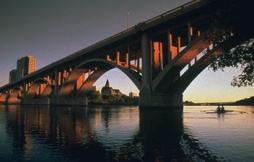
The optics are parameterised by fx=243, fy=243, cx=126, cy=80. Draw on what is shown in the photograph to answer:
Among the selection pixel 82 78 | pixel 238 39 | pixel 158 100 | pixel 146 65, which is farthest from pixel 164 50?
pixel 82 78

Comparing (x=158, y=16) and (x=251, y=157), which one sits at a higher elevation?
(x=158, y=16)

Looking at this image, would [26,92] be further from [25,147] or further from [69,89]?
[25,147]

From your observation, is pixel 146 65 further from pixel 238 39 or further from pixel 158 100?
pixel 238 39

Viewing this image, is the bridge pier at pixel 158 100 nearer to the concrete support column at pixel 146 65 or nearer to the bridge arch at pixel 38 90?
the concrete support column at pixel 146 65

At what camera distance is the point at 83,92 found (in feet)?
273

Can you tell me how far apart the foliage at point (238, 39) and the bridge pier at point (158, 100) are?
28.2 metres

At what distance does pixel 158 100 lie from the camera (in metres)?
43.6

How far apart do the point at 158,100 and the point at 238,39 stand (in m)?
30.3

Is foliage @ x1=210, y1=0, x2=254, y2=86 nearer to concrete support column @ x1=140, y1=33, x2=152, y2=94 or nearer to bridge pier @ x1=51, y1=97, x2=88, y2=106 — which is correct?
concrete support column @ x1=140, y1=33, x2=152, y2=94

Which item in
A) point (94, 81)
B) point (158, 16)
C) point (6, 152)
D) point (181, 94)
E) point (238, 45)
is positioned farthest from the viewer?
point (94, 81)

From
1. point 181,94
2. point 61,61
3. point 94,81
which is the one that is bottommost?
point 181,94

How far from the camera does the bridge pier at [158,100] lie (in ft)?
140

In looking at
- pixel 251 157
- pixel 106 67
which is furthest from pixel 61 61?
pixel 251 157

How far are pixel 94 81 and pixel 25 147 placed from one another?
6538 cm
